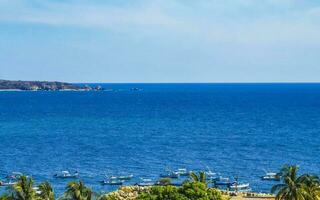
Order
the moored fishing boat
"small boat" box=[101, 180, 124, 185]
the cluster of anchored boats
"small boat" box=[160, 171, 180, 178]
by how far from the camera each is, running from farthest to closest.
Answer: "small boat" box=[160, 171, 180, 178] → "small boat" box=[101, 180, 124, 185] → the cluster of anchored boats → the moored fishing boat

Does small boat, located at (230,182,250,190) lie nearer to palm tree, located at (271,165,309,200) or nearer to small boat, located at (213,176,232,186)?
small boat, located at (213,176,232,186)

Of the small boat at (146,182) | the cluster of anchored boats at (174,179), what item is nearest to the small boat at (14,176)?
the cluster of anchored boats at (174,179)

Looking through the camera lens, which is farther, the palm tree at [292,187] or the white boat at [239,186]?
the white boat at [239,186]

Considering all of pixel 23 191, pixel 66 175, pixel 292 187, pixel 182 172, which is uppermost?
pixel 292 187

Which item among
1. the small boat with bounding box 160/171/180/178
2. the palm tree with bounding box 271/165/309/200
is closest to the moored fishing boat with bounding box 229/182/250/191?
the small boat with bounding box 160/171/180/178

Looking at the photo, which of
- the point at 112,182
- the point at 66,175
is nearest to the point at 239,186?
the point at 112,182

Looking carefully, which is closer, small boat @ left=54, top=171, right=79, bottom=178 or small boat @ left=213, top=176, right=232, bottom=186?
small boat @ left=213, top=176, right=232, bottom=186

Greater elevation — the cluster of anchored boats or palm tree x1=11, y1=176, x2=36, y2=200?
palm tree x1=11, y1=176, x2=36, y2=200

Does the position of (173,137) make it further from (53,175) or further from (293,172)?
(293,172)

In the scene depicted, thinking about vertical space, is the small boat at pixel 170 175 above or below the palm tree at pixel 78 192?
below

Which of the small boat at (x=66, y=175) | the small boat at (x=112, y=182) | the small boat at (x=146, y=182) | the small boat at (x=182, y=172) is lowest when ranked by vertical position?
the small boat at (x=112, y=182)

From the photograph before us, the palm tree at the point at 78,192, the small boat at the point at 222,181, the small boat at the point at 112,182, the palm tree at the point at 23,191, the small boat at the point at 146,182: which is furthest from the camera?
the small boat at the point at 112,182

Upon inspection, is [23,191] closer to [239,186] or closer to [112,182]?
[112,182]

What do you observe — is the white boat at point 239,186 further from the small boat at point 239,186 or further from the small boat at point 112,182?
the small boat at point 112,182
